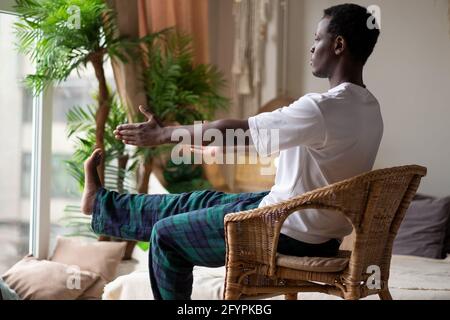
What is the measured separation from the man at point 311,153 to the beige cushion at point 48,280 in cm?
166

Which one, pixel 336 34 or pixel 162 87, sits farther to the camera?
pixel 162 87

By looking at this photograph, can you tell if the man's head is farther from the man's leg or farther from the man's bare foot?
the man's bare foot

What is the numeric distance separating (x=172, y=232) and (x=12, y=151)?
2066mm

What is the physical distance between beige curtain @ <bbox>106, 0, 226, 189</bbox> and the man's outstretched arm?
202cm

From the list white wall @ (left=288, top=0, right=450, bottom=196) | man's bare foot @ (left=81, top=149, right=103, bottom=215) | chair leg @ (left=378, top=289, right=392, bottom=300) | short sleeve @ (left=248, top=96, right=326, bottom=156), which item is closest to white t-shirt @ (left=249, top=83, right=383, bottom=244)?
short sleeve @ (left=248, top=96, right=326, bottom=156)

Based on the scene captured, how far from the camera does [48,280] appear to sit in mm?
3703

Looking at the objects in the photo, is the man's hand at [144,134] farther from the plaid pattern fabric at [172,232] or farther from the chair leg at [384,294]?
the chair leg at [384,294]

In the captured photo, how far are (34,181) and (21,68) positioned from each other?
0.63m

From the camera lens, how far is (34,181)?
4.04m

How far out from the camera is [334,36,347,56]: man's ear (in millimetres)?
2117

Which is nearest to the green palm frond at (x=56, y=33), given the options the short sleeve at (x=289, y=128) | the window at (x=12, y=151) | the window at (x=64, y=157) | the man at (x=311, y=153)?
the window at (x=12, y=151)

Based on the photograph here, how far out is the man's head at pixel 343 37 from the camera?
2115 millimetres
